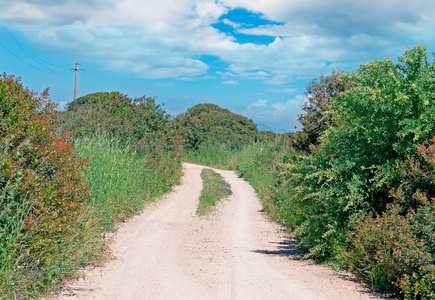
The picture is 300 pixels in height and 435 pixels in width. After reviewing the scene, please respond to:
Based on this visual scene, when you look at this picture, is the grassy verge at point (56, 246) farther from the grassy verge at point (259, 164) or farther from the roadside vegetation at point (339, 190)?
the grassy verge at point (259, 164)

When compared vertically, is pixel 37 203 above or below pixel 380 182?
below

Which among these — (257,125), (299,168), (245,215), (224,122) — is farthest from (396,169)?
(257,125)

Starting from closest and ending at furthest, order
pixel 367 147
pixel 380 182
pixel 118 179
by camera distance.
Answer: pixel 380 182 → pixel 367 147 → pixel 118 179

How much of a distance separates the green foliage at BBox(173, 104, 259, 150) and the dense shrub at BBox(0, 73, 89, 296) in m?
30.2

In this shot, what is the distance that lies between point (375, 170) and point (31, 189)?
6.01 m

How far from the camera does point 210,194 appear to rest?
18.7 meters

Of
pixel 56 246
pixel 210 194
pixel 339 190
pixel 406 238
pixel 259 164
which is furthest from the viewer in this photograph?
pixel 259 164

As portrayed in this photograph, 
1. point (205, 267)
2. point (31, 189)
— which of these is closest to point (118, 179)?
point (205, 267)

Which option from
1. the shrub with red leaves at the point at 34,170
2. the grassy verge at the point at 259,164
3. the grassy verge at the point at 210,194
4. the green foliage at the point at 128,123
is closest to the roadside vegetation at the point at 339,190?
the shrub with red leaves at the point at 34,170

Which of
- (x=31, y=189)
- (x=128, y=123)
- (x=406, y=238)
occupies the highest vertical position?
(x=128, y=123)

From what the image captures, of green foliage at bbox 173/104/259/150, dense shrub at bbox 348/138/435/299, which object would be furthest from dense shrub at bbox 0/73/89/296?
green foliage at bbox 173/104/259/150

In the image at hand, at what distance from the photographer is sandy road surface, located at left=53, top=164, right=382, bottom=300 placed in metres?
6.18

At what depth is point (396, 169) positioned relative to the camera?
7.22m

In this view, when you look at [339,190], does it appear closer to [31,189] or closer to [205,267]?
[205,267]
